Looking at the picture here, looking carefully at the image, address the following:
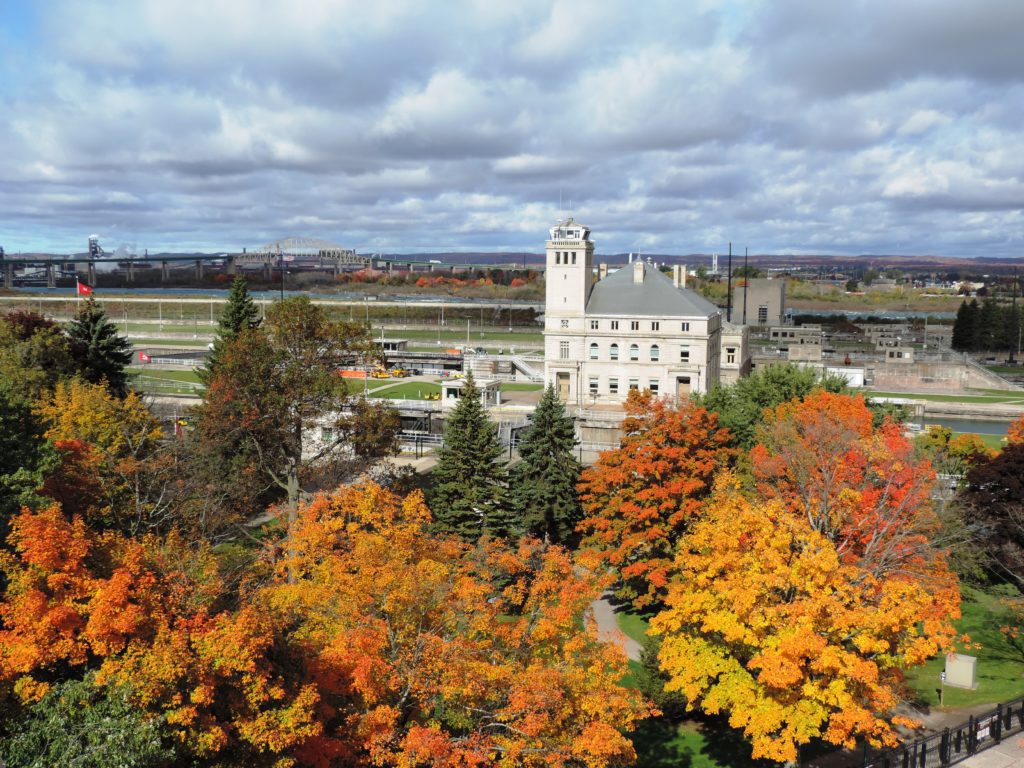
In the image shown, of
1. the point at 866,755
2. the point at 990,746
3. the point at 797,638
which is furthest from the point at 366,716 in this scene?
the point at 990,746

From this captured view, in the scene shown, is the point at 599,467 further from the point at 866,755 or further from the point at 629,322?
the point at 629,322

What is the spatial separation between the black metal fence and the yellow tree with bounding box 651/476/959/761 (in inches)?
24.2

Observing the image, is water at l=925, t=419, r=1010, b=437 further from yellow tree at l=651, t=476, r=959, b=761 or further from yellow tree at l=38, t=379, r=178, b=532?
yellow tree at l=38, t=379, r=178, b=532

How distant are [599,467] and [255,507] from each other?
567 inches

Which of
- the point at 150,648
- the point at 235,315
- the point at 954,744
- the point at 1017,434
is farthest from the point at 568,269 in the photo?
the point at 150,648

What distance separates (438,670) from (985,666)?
55.8ft

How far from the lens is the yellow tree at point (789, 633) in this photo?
15.8 metres

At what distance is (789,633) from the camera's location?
1609cm

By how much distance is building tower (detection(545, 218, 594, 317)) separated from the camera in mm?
59469

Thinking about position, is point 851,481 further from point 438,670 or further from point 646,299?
point 646,299

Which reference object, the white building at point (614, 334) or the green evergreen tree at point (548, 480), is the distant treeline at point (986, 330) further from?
the green evergreen tree at point (548, 480)

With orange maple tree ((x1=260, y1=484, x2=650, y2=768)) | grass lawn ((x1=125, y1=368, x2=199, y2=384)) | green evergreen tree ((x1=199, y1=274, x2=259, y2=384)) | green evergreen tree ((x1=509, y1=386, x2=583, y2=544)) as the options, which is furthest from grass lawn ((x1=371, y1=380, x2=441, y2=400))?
orange maple tree ((x1=260, y1=484, x2=650, y2=768))

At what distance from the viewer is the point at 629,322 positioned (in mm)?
60188

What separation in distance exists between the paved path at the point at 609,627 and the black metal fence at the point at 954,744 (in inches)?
278
